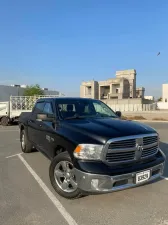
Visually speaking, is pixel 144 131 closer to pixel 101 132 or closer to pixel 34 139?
pixel 101 132

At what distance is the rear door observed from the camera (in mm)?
5742

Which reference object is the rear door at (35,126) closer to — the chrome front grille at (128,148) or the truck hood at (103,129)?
the truck hood at (103,129)

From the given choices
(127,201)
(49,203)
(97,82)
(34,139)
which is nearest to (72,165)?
(49,203)

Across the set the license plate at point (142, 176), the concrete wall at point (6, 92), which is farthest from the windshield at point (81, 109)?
the concrete wall at point (6, 92)

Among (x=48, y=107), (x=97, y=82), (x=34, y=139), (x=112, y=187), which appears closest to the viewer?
(x=112, y=187)

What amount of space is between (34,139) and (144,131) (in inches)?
127

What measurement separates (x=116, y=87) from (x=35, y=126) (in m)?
85.8

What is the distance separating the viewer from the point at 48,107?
5410 millimetres

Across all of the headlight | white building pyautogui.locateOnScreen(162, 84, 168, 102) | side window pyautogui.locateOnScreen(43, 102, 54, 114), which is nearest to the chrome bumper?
the headlight

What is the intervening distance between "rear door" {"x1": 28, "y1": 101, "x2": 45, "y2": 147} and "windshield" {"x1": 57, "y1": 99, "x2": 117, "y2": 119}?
Answer: 0.90 meters

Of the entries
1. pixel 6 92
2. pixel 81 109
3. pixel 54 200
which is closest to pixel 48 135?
pixel 81 109

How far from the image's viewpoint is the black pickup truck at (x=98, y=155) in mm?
3434

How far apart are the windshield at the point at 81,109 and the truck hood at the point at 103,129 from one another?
1.52 ft

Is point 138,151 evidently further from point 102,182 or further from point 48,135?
point 48,135
